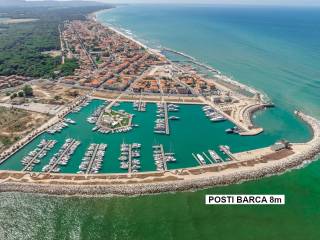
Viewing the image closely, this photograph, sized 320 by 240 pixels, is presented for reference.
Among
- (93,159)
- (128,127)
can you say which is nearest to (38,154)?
(93,159)

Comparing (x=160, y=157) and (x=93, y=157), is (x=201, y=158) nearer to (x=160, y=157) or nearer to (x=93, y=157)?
(x=160, y=157)

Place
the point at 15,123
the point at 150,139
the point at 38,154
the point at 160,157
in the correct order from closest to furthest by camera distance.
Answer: the point at 160,157
the point at 38,154
the point at 150,139
the point at 15,123

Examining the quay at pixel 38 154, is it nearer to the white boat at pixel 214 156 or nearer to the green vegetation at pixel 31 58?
the white boat at pixel 214 156

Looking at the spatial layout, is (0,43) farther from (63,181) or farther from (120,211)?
(120,211)

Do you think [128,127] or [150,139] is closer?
[150,139]

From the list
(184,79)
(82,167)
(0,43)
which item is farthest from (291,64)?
A: (0,43)

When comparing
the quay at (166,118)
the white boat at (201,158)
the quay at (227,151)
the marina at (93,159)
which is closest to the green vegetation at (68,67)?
the quay at (166,118)

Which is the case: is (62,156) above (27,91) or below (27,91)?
below

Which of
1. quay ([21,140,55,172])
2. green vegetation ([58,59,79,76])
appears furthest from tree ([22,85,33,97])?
quay ([21,140,55,172])
